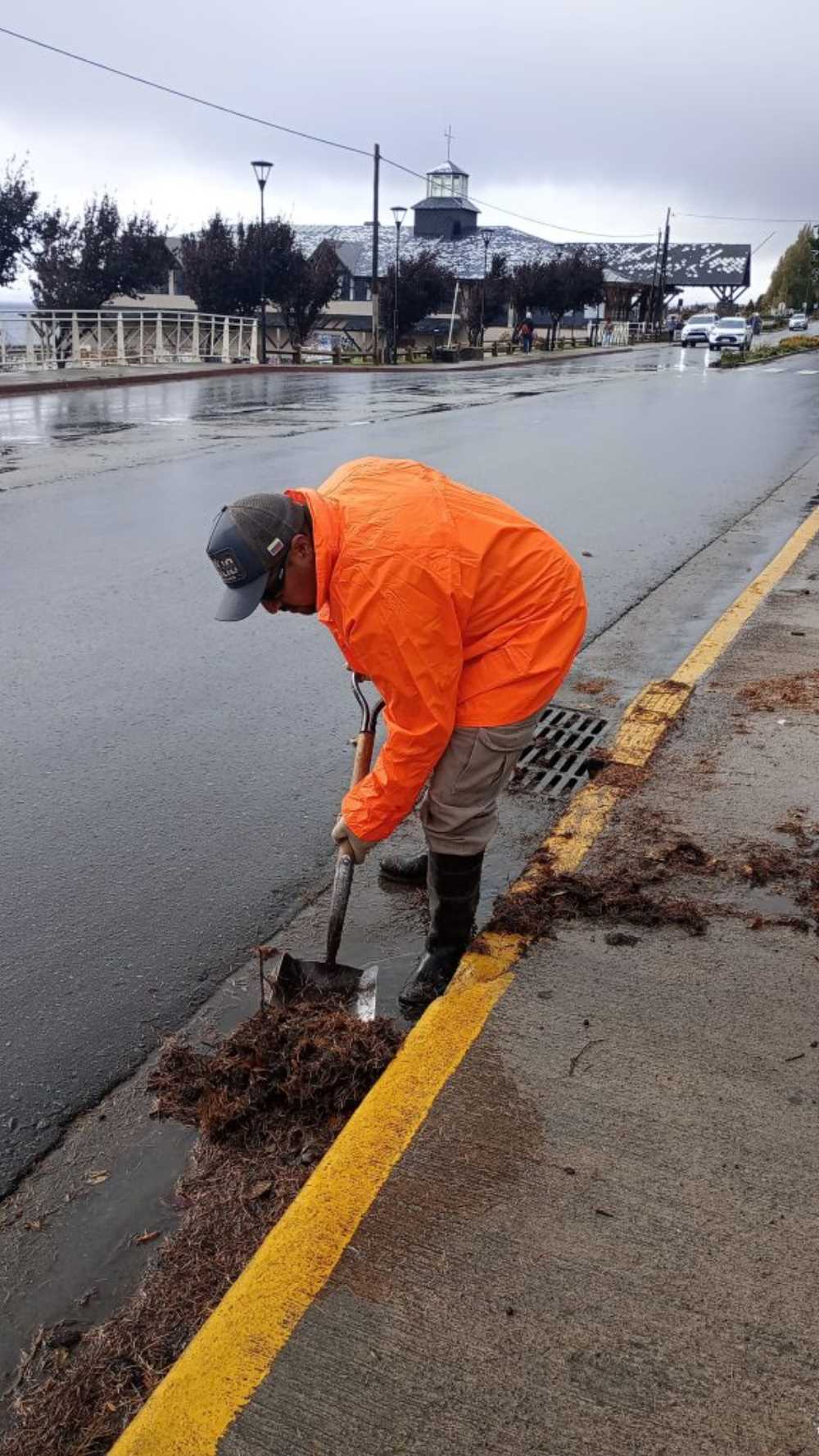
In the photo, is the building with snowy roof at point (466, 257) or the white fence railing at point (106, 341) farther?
the building with snowy roof at point (466, 257)

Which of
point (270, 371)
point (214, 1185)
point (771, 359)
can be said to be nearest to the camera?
point (214, 1185)

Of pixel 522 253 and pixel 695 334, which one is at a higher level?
pixel 522 253

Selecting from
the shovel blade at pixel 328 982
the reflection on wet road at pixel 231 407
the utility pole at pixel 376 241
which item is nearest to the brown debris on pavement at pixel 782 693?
the shovel blade at pixel 328 982

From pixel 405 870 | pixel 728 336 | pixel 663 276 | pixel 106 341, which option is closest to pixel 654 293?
pixel 663 276

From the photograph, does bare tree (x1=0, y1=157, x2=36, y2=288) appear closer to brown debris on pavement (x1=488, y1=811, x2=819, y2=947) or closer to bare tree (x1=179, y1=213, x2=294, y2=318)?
bare tree (x1=179, y1=213, x2=294, y2=318)

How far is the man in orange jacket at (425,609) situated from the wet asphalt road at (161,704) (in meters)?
0.79

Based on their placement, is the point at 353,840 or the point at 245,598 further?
the point at 353,840

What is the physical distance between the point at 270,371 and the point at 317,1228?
108 feet

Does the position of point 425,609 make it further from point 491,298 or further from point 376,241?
point 491,298

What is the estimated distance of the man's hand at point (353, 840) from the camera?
2725 mm

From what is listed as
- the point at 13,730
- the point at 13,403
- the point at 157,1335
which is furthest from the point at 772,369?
the point at 157,1335

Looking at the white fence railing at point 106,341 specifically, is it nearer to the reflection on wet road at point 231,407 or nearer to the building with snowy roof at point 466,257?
the reflection on wet road at point 231,407

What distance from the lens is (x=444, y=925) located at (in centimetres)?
308

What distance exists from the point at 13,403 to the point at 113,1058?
19.0 metres
